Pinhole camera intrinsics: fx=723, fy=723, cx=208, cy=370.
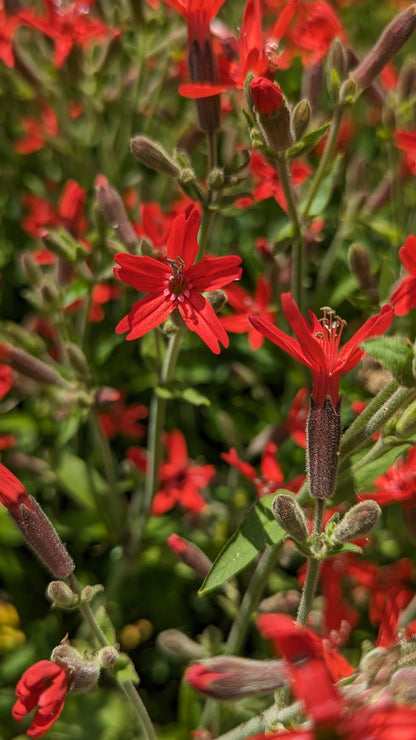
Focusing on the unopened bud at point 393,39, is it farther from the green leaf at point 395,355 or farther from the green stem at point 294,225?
the green leaf at point 395,355

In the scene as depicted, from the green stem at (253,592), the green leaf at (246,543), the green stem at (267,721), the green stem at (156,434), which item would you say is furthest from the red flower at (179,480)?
the green stem at (267,721)

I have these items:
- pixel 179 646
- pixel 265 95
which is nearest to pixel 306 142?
pixel 265 95

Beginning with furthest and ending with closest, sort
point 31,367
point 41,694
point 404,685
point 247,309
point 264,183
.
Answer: point 247,309, point 31,367, point 264,183, point 41,694, point 404,685

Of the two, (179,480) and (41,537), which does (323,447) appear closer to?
(41,537)

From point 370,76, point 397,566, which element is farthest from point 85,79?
point 397,566

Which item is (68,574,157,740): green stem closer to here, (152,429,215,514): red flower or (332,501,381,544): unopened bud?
(332,501,381,544): unopened bud

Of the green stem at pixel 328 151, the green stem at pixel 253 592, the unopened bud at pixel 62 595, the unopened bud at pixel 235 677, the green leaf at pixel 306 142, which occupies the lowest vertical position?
the green stem at pixel 253 592
